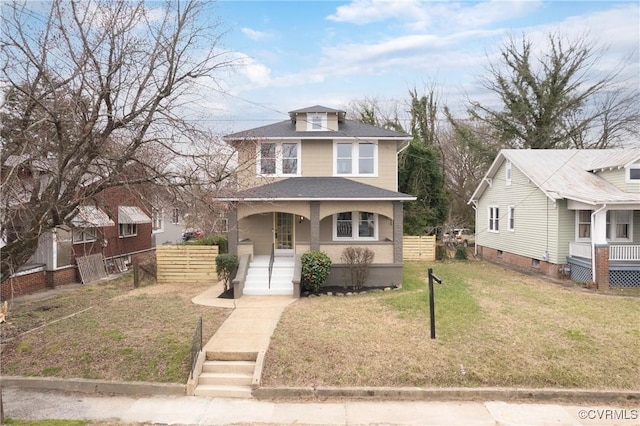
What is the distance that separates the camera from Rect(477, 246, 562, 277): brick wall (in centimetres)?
1792

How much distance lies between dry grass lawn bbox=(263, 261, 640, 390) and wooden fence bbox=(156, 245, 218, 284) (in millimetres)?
6328

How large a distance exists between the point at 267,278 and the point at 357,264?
3.30 meters

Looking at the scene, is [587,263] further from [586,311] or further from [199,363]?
[199,363]

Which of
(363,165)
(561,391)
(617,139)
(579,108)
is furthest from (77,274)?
(617,139)

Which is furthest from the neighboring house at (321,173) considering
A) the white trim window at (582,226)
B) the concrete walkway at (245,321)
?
the white trim window at (582,226)

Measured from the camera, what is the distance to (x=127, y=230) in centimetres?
2406

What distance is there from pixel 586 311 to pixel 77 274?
1962cm

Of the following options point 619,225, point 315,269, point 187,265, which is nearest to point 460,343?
point 315,269

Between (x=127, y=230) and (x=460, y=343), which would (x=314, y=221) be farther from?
(x=127, y=230)

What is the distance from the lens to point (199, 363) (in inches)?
309

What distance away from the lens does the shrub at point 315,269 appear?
47.2 ft

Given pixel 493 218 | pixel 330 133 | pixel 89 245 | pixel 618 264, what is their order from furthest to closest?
1. pixel 493 218
2. pixel 89 245
3. pixel 330 133
4. pixel 618 264

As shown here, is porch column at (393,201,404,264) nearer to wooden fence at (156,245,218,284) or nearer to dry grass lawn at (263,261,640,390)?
dry grass lawn at (263,261,640,390)

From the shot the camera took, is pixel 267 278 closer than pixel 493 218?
Yes
